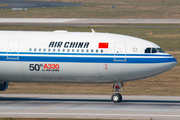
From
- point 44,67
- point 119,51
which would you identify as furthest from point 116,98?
point 44,67

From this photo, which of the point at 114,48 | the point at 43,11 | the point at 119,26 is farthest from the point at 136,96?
the point at 43,11

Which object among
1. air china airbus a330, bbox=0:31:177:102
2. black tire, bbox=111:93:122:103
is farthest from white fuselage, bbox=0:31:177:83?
black tire, bbox=111:93:122:103

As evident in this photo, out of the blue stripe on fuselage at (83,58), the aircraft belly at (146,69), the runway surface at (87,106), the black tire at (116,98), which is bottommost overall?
the runway surface at (87,106)

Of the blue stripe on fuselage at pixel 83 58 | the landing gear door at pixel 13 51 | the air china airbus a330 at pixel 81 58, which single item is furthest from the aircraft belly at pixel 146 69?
the landing gear door at pixel 13 51

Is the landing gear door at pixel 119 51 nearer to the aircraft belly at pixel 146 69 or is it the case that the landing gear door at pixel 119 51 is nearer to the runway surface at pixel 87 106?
the aircraft belly at pixel 146 69

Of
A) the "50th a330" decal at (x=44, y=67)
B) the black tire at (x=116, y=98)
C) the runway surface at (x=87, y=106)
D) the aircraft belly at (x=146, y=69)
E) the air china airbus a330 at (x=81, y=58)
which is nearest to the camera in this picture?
the runway surface at (x=87, y=106)

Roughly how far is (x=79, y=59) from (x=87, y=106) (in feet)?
13.0

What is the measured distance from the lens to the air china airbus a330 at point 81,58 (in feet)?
96.6

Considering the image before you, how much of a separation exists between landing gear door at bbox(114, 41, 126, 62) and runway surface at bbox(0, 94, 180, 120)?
154 inches

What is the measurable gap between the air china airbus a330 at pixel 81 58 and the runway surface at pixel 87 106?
2.24m

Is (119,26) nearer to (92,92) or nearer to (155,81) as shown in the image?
(155,81)

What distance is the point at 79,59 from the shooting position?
96.8 feet

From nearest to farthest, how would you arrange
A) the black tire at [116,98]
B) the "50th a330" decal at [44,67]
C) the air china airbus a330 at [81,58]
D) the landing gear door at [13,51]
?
the air china airbus a330 at [81,58]
the "50th a330" decal at [44,67]
the landing gear door at [13,51]
the black tire at [116,98]

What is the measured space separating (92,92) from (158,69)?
996 cm
